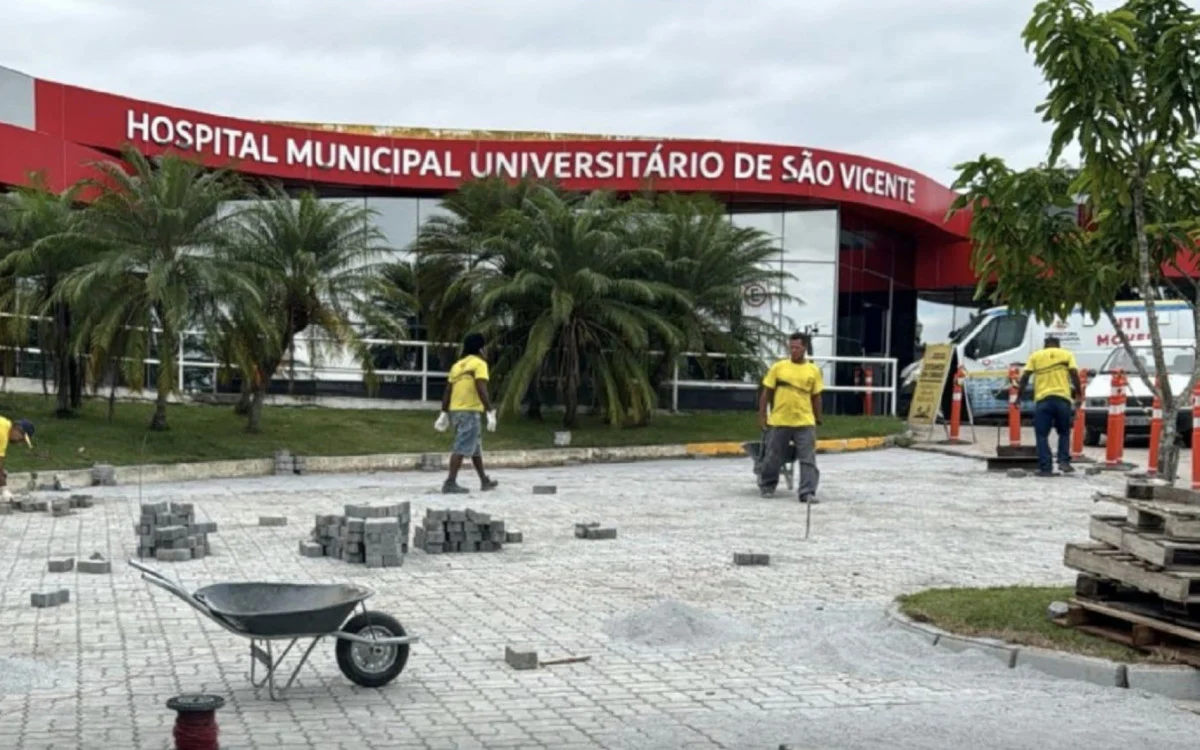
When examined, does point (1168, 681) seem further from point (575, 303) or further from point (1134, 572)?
point (575, 303)

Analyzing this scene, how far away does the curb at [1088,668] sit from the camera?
7301 millimetres

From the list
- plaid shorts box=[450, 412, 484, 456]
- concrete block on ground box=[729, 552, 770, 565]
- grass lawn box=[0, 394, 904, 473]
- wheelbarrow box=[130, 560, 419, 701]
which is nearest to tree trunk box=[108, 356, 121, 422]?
grass lawn box=[0, 394, 904, 473]

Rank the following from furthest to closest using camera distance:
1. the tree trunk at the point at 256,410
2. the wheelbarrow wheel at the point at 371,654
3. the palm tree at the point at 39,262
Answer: the tree trunk at the point at 256,410 → the palm tree at the point at 39,262 → the wheelbarrow wheel at the point at 371,654

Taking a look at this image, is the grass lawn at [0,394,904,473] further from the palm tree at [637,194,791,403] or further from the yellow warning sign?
the palm tree at [637,194,791,403]

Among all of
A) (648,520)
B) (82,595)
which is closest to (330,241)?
(648,520)

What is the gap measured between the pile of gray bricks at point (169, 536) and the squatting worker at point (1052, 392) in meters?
11.4

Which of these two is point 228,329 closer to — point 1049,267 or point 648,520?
point 648,520

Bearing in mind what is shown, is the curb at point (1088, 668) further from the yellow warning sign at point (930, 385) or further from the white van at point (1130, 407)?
the yellow warning sign at point (930, 385)

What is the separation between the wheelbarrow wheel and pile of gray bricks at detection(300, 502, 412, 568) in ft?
13.1

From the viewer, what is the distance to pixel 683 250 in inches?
972

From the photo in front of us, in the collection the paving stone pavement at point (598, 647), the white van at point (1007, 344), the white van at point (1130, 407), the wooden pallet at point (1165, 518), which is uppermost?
the white van at point (1007, 344)

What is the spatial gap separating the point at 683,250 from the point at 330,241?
609 centimetres

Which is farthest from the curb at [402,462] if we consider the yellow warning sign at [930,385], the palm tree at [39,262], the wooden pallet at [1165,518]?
the wooden pallet at [1165,518]

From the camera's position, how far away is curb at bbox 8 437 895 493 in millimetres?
18469
